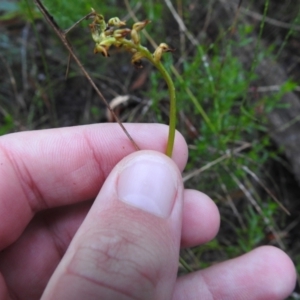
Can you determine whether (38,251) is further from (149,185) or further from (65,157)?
(149,185)

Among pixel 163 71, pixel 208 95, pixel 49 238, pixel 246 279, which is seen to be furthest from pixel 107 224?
pixel 208 95

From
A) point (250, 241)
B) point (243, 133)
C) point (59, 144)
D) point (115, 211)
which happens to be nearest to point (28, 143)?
point (59, 144)

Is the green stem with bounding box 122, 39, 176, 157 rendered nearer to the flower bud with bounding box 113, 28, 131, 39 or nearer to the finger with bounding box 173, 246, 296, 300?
the flower bud with bounding box 113, 28, 131, 39

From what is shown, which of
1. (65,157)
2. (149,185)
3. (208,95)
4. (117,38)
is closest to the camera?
(117,38)

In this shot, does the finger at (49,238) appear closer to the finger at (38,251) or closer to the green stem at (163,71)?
the finger at (38,251)

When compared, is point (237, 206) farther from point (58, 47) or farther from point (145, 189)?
point (58, 47)

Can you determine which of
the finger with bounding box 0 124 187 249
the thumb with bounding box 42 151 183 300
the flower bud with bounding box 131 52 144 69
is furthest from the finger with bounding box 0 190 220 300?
the flower bud with bounding box 131 52 144 69

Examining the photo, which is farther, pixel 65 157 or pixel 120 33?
pixel 65 157
